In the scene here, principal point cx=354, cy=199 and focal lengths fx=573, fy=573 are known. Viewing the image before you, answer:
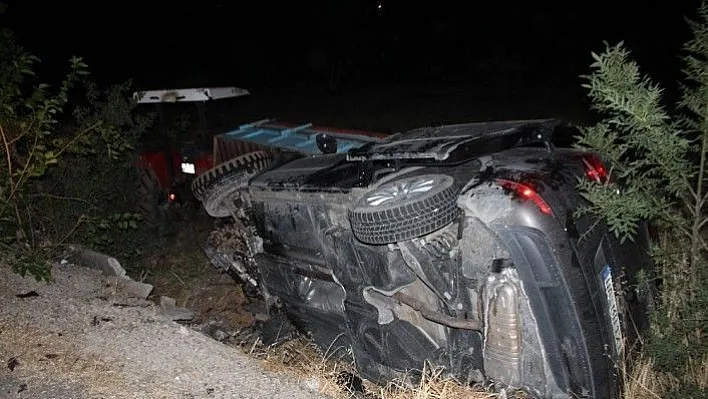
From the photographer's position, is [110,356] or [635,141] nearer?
[635,141]

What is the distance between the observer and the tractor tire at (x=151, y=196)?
783 cm

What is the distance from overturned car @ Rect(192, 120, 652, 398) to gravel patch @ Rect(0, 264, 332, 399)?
2.37ft

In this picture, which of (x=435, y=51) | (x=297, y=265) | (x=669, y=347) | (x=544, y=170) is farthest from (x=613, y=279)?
(x=435, y=51)

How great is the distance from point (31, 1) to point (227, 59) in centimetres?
859

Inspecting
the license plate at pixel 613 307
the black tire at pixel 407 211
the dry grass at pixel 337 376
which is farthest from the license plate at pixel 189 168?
the license plate at pixel 613 307

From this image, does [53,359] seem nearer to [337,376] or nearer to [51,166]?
[337,376]

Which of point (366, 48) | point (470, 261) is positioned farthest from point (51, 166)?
point (366, 48)

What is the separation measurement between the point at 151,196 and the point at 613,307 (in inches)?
257

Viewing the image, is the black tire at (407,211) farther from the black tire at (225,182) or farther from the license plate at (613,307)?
the black tire at (225,182)

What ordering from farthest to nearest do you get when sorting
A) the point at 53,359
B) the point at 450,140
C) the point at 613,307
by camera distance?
the point at 450,140 → the point at 53,359 → the point at 613,307

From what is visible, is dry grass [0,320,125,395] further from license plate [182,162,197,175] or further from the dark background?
the dark background

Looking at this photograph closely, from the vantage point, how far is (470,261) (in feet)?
9.30

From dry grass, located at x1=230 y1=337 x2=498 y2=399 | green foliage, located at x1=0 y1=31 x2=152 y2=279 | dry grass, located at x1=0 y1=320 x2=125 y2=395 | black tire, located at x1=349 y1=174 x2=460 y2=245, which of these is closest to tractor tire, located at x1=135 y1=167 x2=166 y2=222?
green foliage, located at x1=0 y1=31 x2=152 y2=279

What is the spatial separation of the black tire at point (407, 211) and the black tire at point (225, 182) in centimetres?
196
